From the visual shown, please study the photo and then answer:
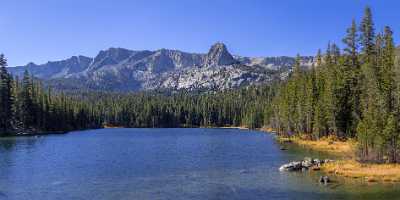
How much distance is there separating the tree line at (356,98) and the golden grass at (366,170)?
2.88m

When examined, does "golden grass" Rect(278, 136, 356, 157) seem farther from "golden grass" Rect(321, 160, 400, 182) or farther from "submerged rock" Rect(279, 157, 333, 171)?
"golden grass" Rect(321, 160, 400, 182)

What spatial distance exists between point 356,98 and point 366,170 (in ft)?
146

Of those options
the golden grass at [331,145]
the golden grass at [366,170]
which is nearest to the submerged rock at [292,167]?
the golden grass at [366,170]

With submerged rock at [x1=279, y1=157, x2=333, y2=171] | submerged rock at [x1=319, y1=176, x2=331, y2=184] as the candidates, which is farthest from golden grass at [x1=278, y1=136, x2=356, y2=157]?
submerged rock at [x1=319, y1=176, x2=331, y2=184]

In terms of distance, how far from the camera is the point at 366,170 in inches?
2199

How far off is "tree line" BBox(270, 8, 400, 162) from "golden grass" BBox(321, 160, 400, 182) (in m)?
2.88

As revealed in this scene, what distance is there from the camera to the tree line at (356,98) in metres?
61.7

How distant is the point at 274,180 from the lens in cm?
5331

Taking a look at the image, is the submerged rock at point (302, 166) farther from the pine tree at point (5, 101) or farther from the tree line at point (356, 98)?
the pine tree at point (5, 101)

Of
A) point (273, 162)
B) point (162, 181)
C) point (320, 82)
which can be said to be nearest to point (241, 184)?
point (162, 181)

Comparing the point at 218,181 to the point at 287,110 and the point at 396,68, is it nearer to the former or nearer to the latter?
the point at 396,68

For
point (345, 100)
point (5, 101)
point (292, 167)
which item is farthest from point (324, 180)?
point (5, 101)

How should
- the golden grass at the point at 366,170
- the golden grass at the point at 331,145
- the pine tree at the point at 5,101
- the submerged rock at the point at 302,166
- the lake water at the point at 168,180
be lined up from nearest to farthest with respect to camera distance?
1. the lake water at the point at 168,180
2. the golden grass at the point at 366,170
3. the submerged rock at the point at 302,166
4. the golden grass at the point at 331,145
5. the pine tree at the point at 5,101

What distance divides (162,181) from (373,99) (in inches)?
1510
